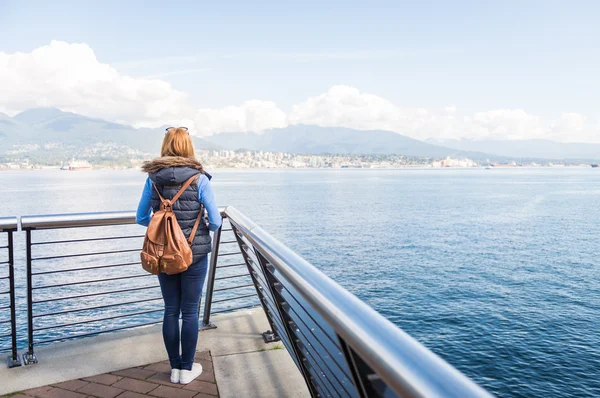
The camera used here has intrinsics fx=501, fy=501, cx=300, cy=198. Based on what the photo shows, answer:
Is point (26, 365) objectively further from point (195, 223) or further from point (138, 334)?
point (195, 223)

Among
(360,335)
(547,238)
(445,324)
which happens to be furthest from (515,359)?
(547,238)

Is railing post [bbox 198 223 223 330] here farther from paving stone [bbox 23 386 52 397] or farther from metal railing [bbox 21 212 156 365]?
paving stone [bbox 23 386 52 397]

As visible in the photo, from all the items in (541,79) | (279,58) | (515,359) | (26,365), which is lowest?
(515,359)

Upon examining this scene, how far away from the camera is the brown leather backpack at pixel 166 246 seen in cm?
318

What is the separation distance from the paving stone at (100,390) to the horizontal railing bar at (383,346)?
2.35 meters

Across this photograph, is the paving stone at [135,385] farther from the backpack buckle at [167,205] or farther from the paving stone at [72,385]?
the backpack buckle at [167,205]

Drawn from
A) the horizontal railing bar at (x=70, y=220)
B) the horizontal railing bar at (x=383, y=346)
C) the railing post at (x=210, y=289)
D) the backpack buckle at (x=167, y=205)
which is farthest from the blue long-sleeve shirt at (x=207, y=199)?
the horizontal railing bar at (x=383, y=346)

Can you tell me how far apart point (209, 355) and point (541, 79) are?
180347 millimetres

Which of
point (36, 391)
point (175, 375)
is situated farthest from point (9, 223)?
point (175, 375)

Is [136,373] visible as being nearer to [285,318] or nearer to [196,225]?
[196,225]

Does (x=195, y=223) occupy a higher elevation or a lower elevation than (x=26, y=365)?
higher

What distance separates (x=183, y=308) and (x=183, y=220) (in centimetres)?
66

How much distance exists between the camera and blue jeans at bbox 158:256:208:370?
3.47 meters

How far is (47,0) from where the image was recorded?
378 feet
